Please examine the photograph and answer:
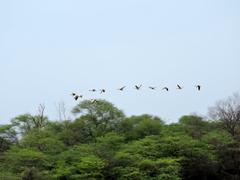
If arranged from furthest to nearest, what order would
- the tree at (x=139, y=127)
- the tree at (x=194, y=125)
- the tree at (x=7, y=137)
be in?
the tree at (x=7, y=137) < the tree at (x=139, y=127) < the tree at (x=194, y=125)

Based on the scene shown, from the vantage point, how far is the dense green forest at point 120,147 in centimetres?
3788

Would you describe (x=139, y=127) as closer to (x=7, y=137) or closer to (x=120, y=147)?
(x=120, y=147)

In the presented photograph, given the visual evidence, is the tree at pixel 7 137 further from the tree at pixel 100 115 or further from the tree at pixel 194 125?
the tree at pixel 194 125

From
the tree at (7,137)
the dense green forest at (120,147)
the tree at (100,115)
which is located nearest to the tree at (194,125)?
the dense green forest at (120,147)

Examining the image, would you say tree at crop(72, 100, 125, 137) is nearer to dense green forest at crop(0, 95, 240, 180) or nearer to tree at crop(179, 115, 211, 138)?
dense green forest at crop(0, 95, 240, 180)

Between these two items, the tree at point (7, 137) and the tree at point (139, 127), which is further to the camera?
the tree at point (7, 137)

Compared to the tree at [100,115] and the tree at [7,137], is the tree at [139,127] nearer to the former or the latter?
the tree at [100,115]

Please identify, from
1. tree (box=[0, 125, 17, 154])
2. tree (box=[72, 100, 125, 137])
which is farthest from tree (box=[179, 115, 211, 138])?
tree (box=[0, 125, 17, 154])

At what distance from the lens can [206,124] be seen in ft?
167

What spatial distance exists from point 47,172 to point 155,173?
8657 millimetres

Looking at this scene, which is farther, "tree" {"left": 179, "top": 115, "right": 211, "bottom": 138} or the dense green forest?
"tree" {"left": 179, "top": 115, "right": 211, "bottom": 138}

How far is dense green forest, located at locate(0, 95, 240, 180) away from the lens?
124 feet

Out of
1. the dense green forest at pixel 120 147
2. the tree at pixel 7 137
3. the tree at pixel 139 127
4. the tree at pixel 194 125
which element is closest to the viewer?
the dense green forest at pixel 120 147

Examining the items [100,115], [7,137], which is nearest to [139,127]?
[100,115]
